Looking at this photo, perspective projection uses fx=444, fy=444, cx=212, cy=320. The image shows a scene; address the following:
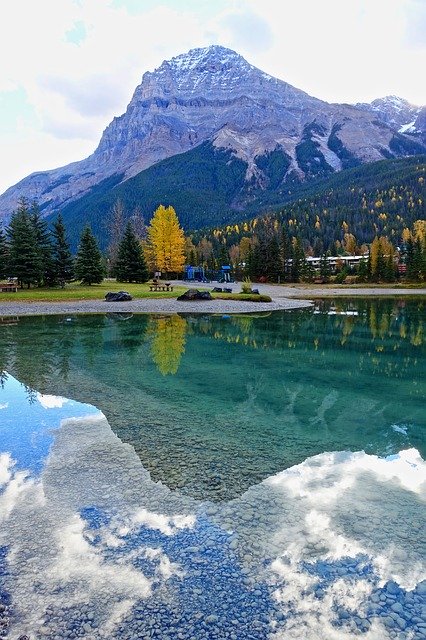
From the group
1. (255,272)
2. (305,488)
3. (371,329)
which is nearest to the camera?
(305,488)

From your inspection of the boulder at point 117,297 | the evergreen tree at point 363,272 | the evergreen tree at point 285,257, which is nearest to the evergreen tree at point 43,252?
the boulder at point 117,297

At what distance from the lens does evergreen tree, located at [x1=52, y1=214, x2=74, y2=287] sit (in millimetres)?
56531

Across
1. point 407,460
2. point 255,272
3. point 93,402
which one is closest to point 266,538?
point 407,460

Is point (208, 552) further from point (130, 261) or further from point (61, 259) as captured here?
point (130, 261)

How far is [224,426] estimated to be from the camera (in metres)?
11.1

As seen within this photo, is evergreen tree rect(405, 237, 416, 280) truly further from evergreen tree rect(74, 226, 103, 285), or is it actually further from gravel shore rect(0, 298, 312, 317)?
evergreen tree rect(74, 226, 103, 285)

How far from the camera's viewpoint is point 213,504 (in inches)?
289

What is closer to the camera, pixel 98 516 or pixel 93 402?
pixel 98 516

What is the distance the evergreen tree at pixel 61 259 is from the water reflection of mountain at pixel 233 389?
96.1ft

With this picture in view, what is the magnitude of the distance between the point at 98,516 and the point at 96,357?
1409 cm

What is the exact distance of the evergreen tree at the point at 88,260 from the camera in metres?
58.7

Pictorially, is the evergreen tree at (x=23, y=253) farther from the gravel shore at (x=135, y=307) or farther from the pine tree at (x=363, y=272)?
the pine tree at (x=363, y=272)

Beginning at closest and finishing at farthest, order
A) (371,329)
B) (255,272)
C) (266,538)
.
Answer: (266,538), (371,329), (255,272)

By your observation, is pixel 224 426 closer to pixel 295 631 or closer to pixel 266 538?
pixel 266 538
